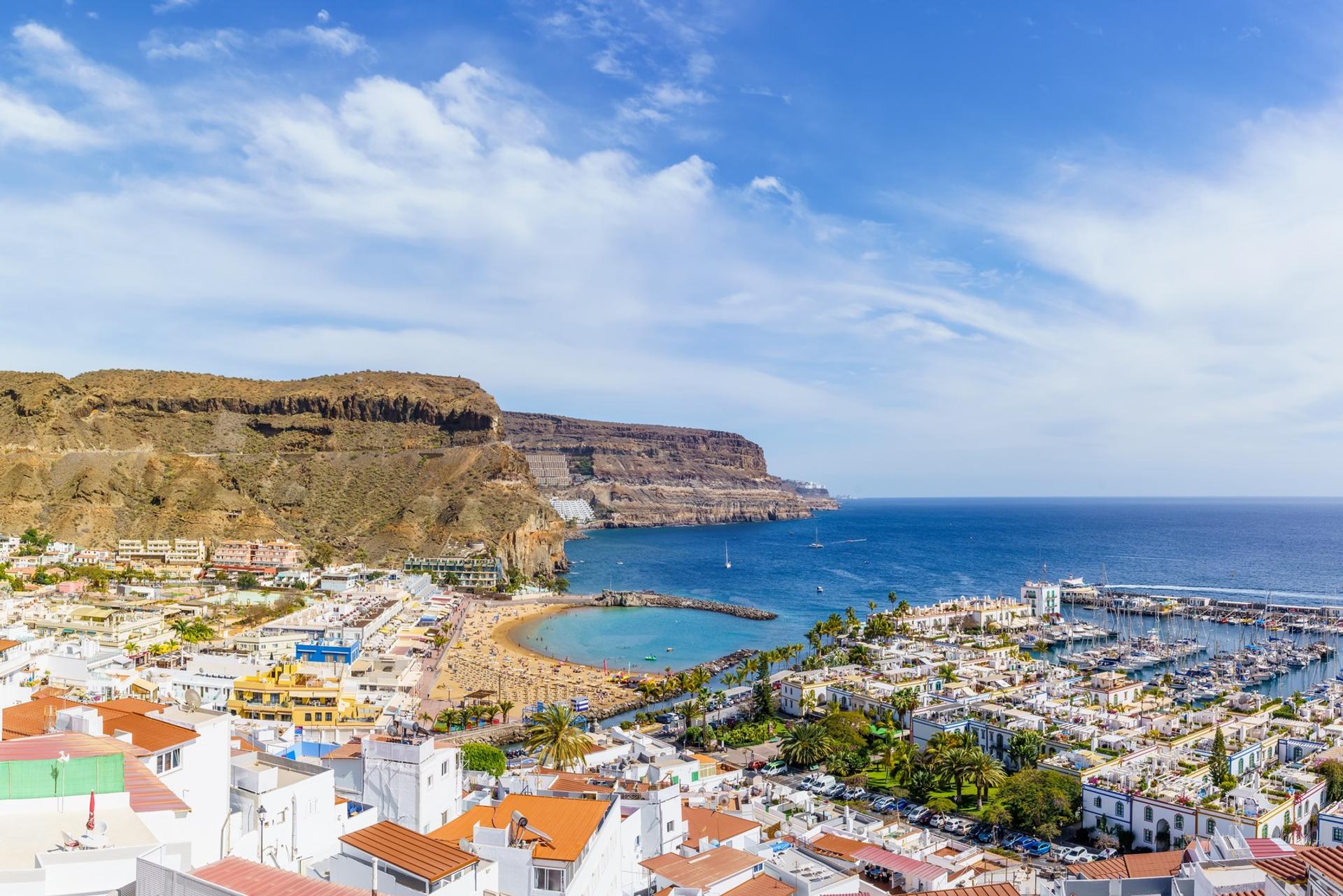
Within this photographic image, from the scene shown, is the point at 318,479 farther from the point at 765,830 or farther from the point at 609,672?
the point at 765,830

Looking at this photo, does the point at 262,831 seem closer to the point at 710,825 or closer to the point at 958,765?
the point at 710,825

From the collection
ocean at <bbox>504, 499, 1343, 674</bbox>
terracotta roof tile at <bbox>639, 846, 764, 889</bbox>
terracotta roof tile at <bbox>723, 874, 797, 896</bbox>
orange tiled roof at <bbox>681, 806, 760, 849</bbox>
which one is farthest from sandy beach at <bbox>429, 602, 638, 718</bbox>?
terracotta roof tile at <bbox>723, 874, 797, 896</bbox>

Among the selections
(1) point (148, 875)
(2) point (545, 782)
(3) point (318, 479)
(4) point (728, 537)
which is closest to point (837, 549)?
(4) point (728, 537)

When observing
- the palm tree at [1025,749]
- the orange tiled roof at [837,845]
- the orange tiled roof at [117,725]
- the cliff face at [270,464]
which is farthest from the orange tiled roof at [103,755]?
the cliff face at [270,464]

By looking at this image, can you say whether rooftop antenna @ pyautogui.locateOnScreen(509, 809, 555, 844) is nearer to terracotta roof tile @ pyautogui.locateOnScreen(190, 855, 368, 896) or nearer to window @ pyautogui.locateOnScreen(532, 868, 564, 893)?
window @ pyautogui.locateOnScreen(532, 868, 564, 893)

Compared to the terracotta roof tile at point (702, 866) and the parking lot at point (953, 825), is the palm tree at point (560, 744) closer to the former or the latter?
the parking lot at point (953, 825)
